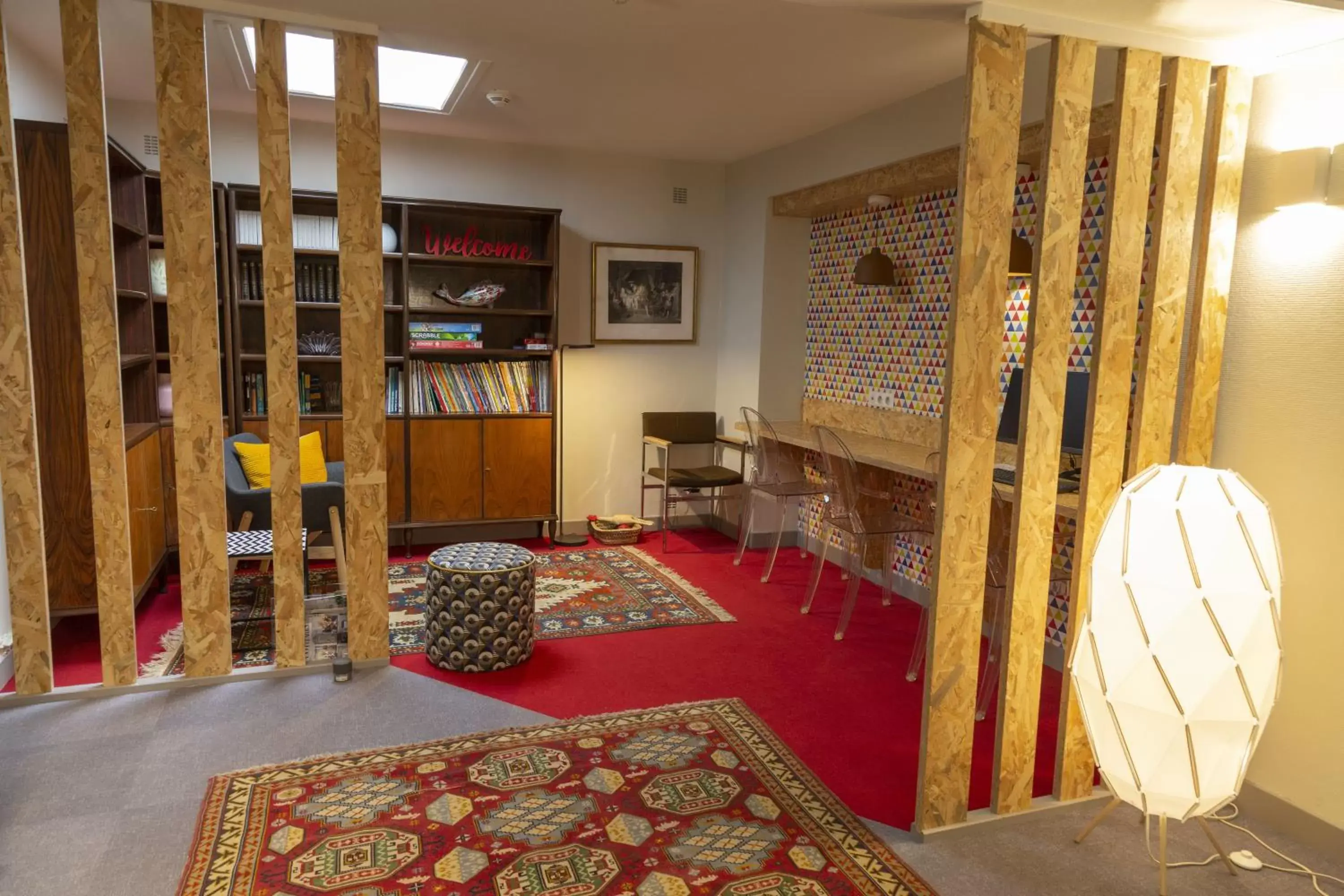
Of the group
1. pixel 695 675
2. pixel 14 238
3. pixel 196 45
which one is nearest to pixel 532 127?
pixel 196 45

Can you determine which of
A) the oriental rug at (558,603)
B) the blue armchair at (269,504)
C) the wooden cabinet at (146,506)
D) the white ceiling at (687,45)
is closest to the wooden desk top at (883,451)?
the oriental rug at (558,603)

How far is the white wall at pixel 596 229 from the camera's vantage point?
18.4 ft

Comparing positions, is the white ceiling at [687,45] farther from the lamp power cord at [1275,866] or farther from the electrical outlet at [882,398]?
the lamp power cord at [1275,866]

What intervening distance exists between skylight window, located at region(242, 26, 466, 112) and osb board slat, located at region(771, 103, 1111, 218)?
6.96 ft

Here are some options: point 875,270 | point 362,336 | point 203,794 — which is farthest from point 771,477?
point 203,794

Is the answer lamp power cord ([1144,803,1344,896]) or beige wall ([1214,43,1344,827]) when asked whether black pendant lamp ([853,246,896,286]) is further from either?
lamp power cord ([1144,803,1344,896])

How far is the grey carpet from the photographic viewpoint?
233cm

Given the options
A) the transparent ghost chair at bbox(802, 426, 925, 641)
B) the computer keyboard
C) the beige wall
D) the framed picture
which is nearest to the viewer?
the beige wall

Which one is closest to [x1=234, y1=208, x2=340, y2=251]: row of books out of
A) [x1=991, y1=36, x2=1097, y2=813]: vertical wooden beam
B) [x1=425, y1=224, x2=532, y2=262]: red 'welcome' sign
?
[x1=425, y1=224, x2=532, y2=262]: red 'welcome' sign

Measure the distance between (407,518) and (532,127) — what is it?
247 centimetres

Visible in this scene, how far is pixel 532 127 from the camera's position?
5301 millimetres

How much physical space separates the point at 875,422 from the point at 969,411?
9.64ft

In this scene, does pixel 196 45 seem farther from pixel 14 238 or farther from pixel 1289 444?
pixel 1289 444

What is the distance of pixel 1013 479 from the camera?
3.42 m
